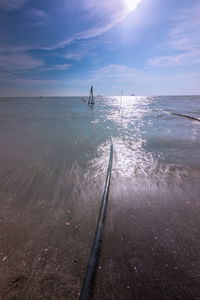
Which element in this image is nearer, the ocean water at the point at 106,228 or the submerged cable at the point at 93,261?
the submerged cable at the point at 93,261

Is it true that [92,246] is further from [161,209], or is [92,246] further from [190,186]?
[190,186]

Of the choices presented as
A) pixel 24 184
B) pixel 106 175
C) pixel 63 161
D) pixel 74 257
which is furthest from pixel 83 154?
pixel 74 257

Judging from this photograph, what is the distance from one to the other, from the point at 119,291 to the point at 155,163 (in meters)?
3.72

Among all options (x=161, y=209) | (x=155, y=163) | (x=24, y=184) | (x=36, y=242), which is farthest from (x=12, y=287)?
(x=155, y=163)

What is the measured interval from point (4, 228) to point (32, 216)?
17.5 inches

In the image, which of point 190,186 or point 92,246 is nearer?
point 92,246

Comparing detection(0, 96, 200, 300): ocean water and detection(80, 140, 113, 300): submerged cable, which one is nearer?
detection(80, 140, 113, 300): submerged cable

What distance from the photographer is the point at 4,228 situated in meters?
2.26

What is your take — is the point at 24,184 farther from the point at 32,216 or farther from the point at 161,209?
the point at 161,209

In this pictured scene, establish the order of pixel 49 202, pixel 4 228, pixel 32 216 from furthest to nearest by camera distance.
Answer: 1. pixel 49 202
2. pixel 32 216
3. pixel 4 228

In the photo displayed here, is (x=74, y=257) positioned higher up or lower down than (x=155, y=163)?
lower down

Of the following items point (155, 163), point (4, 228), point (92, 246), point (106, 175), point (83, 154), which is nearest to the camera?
point (92, 246)

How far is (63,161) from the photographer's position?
470cm

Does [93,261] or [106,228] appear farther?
[106,228]
